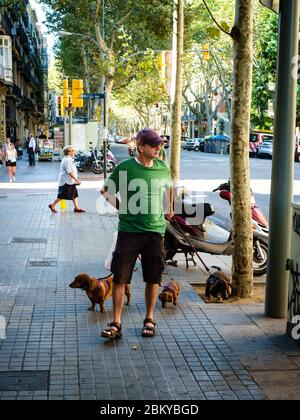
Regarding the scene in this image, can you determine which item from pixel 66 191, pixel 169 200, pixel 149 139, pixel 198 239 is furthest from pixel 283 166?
pixel 66 191

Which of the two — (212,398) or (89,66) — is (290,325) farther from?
(89,66)

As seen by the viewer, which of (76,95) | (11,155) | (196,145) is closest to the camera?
(76,95)

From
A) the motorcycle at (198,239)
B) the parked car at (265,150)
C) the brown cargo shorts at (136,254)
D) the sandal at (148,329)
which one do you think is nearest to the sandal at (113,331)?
the sandal at (148,329)

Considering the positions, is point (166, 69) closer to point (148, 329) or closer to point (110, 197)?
point (110, 197)


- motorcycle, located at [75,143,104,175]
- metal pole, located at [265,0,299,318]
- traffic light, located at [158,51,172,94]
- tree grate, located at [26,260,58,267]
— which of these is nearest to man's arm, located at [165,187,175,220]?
metal pole, located at [265,0,299,318]

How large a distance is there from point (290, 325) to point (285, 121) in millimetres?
1874

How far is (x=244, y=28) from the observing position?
6.63 metres

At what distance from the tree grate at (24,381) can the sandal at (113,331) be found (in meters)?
0.84

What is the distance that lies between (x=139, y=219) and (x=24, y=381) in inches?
64.7

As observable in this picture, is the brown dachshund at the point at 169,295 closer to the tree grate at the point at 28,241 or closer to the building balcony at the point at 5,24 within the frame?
the tree grate at the point at 28,241

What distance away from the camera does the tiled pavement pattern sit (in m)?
4.27

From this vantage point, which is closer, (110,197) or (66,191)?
(110,197)

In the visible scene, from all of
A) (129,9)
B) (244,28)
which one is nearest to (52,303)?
(244,28)

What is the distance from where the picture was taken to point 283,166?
597 centimetres
